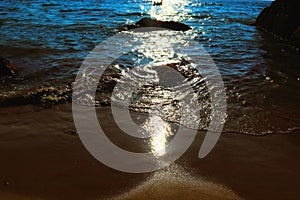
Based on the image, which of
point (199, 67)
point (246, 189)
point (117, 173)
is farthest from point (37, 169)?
point (199, 67)

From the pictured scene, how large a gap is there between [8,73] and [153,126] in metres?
3.58

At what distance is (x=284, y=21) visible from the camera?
37.4 ft

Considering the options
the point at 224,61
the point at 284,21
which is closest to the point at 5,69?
the point at 224,61

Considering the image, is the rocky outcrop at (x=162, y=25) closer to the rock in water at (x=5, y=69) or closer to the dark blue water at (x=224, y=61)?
the dark blue water at (x=224, y=61)

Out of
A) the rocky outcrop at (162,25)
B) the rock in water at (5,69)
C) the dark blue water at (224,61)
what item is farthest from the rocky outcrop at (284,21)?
the rock in water at (5,69)

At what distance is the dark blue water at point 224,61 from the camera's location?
15.5 ft

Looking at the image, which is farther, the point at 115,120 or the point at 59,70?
the point at 59,70

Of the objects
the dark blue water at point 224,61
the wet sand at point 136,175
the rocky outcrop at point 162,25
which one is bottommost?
the wet sand at point 136,175

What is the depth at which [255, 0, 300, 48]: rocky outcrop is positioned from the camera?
10.4 meters

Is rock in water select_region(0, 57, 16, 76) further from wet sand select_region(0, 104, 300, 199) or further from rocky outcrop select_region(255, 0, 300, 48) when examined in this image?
rocky outcrop select_region(255, 0, 300, 48)

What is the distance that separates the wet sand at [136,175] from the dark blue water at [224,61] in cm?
66

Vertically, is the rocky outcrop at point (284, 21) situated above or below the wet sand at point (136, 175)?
above

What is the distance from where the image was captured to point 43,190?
2.76 meters

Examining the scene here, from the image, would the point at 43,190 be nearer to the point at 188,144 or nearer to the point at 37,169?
the point at 37,169
